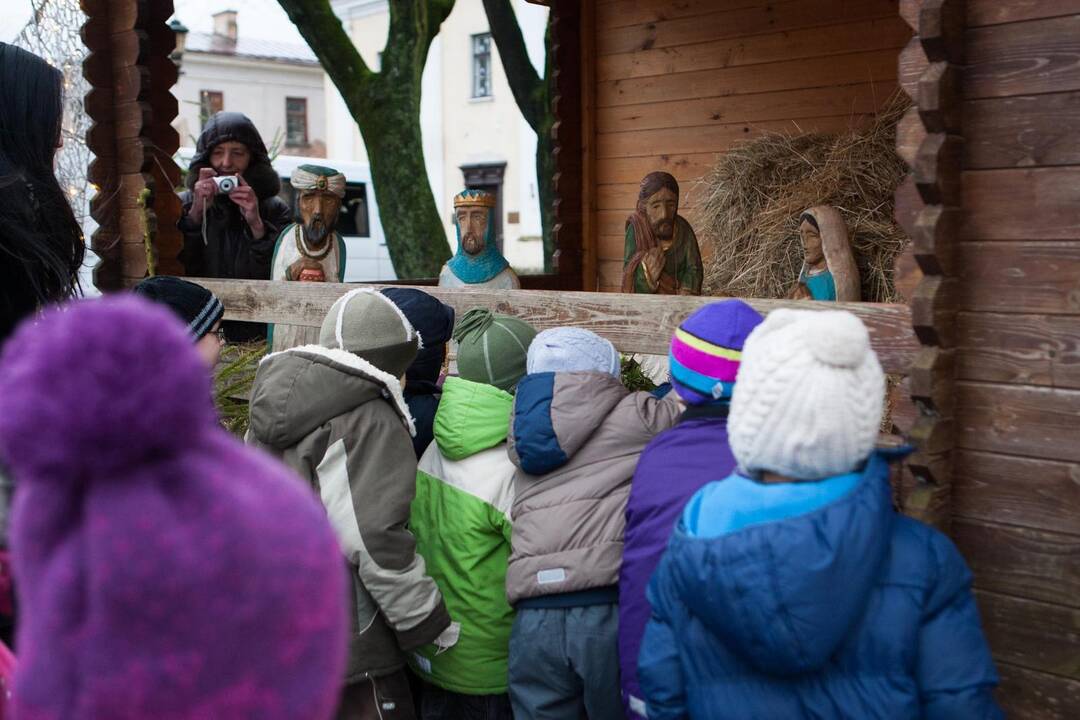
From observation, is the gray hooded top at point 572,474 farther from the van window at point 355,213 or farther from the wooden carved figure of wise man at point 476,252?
the van window at point 355,213

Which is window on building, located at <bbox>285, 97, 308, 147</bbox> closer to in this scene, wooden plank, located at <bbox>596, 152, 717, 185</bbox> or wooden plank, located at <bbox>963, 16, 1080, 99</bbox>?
wooden plank, located at <bbox>596, 152, 717, 185</bbox>

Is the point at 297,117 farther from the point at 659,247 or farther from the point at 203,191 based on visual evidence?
the point at 659,247

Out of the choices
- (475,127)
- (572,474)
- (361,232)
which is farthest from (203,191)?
(475,127)

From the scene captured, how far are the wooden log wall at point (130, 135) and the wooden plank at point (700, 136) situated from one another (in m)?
3.07

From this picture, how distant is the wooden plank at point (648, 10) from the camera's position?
681cm

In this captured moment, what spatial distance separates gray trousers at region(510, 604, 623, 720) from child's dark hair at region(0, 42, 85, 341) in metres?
1.38

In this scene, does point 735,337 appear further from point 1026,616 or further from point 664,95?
point 664,95

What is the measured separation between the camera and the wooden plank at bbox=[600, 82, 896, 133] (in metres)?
6.29

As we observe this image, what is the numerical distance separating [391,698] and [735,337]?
1.35 meters

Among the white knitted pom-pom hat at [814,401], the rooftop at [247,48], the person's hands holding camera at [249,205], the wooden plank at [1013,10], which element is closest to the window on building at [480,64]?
the rooftop at [247,48]

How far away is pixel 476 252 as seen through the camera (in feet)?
17.5

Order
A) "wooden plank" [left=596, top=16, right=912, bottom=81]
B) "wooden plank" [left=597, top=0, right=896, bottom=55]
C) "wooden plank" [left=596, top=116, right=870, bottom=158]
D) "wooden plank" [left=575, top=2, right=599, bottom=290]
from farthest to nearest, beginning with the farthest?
"wooden plank" [left=575, top=2, right=599, bottom=290]
"wooden plank" [left=596, top=116, right=870, bottom=158]
"wooden plank" [left=597, top=0, right=896, bottom=55]
"wooden plank" [left=596, top=16, right=912, bottom=81]

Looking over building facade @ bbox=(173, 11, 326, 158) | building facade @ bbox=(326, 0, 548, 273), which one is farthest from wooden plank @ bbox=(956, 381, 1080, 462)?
building facade @ bbox=(173, 11, 326, 158)

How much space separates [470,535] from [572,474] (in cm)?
38
